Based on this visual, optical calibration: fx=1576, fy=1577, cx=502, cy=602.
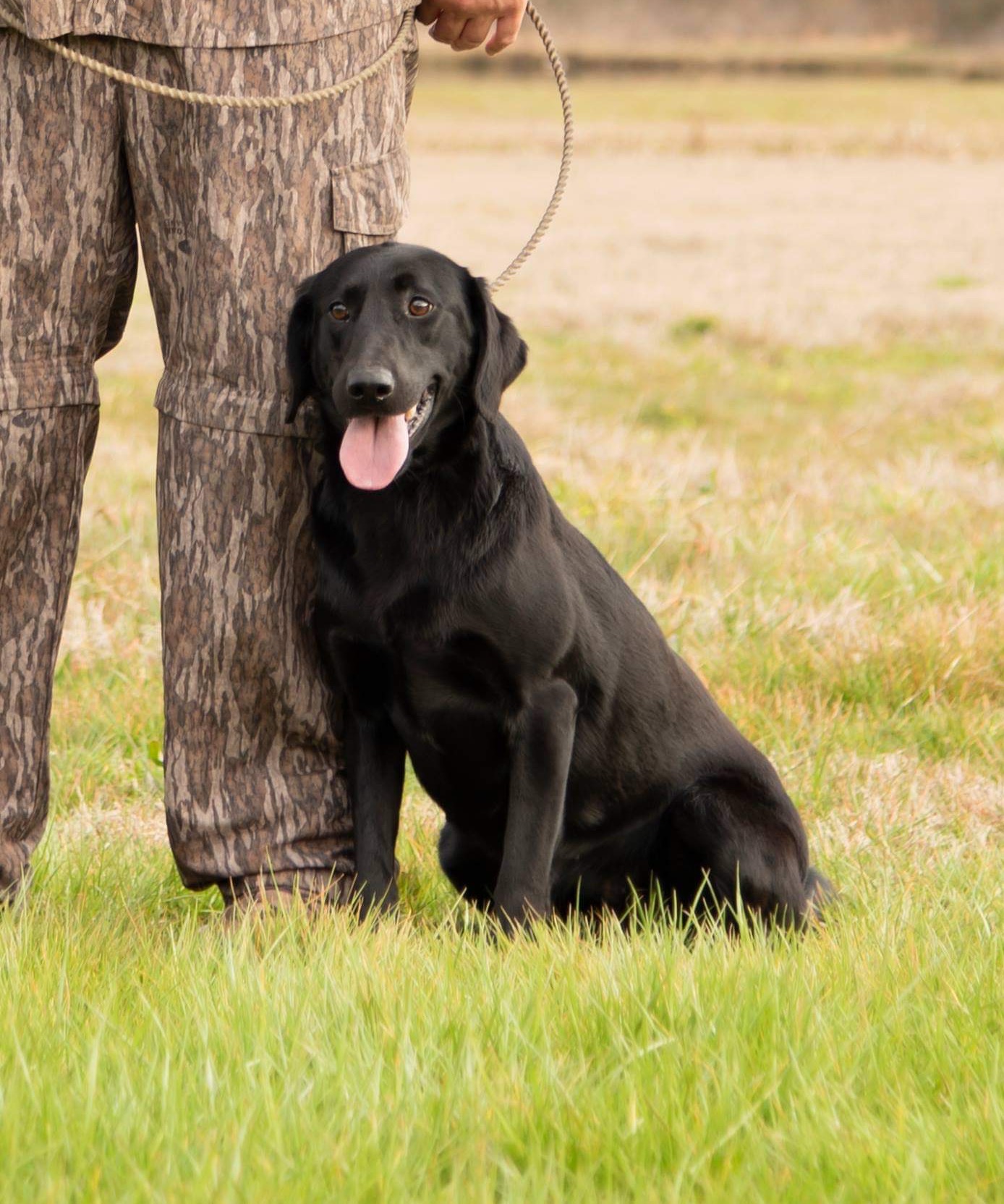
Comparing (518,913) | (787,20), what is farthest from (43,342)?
(787,20)

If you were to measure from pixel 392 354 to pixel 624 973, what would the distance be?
42.2 inches

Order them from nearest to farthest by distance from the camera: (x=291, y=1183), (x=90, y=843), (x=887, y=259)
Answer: (x=291, y=1183)
(x=90, y=843)
(x=887, y=259)

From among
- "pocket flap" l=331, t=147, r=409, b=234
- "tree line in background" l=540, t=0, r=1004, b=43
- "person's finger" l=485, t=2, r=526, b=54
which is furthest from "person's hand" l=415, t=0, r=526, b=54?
"tree line in background" l=540, t=0, r=1004, b=43

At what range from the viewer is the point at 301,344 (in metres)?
2.61

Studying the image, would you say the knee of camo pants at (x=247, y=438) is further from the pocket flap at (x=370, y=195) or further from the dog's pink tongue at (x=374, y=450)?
the dog's pink tongue at (x=374, y=450)

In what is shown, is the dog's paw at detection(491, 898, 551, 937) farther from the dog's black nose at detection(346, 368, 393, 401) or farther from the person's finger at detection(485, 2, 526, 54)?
the person's finger at detection(485, 2, 526, 54)

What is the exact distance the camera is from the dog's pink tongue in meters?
2.52

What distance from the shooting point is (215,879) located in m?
2.78

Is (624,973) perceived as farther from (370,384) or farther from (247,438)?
(247,438)

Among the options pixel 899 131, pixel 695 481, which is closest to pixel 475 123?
pixel 899 131

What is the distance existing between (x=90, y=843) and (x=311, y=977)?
1.03m

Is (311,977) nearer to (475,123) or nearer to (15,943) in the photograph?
(15,943)

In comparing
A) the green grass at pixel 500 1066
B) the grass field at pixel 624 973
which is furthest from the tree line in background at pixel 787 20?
the green grass at pixel 500 1066

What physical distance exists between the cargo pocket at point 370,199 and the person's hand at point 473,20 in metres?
0.25
